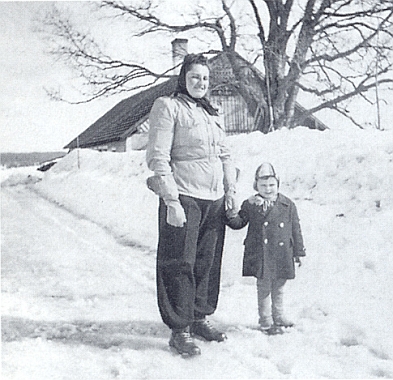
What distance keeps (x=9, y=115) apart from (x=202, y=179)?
1.19 meters

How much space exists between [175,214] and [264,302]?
54 cm

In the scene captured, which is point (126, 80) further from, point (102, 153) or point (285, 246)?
point (285, 246)

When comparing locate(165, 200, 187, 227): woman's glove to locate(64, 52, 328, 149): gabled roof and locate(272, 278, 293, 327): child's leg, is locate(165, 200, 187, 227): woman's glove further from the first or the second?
locate(64, 52, 328, 149): gabled roof

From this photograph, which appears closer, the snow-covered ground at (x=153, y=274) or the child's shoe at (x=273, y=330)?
the snow-covered ground at (x=153, y=274)

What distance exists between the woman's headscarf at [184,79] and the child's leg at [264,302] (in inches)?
26.9

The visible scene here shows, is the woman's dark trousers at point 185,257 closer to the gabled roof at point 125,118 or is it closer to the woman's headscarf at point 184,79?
the woman's headscarf at point 184,79

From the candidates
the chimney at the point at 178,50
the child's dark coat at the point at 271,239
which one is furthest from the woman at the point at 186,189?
the chimney at the point at 178,50

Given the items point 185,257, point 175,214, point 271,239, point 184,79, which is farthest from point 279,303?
point 184,79

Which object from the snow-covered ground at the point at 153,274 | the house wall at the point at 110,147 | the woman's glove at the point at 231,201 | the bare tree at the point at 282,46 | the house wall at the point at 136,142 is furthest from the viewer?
the house wall at the point at 110,147

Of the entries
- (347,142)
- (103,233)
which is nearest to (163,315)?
(103,233)

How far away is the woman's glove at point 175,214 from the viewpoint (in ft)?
6.15

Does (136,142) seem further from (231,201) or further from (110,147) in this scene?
(231,201)

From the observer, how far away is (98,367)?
1.81m

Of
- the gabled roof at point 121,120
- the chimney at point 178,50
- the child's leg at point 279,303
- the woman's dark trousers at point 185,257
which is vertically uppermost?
the chimney at point 178,50
